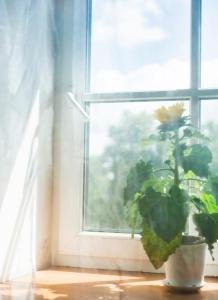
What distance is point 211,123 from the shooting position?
2.65 feet

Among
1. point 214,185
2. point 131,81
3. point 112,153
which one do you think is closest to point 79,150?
point 112,153

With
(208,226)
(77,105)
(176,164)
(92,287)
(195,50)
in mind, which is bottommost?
(92,287)

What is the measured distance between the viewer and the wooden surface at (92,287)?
0.70 m

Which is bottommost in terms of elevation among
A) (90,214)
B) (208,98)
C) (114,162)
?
(90,214)

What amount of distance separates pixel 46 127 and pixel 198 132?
1.01 ft

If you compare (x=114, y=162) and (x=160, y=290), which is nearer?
(x=160, y=290)

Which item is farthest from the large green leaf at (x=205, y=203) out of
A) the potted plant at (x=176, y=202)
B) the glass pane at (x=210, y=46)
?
the glass pane at (x=210, y=46)

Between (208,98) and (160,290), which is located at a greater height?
(208,98)

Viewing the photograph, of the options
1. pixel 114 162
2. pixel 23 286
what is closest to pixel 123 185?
pixel 114 162

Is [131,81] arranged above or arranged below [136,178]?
above

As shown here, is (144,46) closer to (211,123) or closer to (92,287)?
(211,123)

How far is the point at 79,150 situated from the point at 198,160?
248 mm

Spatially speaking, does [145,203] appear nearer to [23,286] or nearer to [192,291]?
[192,291]

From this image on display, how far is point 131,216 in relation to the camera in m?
→ 0.77
